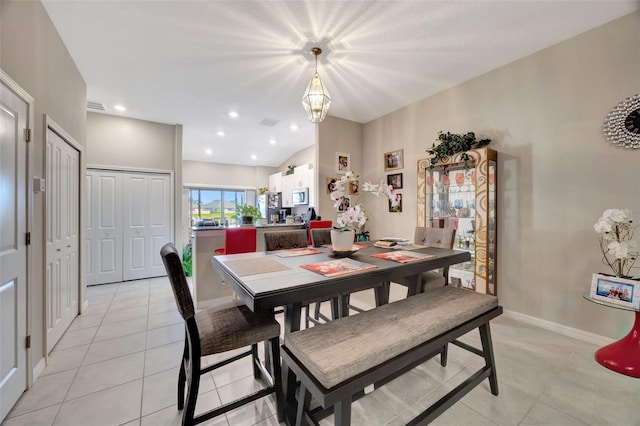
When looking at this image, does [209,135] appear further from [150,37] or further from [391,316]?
[391,316]

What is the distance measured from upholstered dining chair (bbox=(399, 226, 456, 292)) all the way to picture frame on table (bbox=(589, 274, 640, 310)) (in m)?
1.10

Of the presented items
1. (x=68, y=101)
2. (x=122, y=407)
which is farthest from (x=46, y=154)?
(x=122, y=407)

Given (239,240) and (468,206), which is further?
(468,206)

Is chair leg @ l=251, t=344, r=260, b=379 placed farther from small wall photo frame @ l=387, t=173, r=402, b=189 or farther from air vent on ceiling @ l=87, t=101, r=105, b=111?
air vent on ceiling @ l=87, t=101, r=105, b=111

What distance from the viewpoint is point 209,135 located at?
5547mm

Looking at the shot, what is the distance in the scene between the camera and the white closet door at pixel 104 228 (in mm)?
4188

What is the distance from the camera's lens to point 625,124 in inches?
87.2

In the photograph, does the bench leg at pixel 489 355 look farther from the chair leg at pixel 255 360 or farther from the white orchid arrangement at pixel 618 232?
the chair leg at pixel 255 360

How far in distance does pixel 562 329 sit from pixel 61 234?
5.27 metres

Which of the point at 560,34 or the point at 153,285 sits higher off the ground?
the point at 560,34

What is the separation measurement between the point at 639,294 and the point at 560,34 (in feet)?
8.07

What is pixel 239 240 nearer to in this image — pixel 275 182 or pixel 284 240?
pixel 284 240

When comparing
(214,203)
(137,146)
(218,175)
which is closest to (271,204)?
(218,175)

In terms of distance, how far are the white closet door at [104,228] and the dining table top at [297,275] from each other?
12.2 feet
